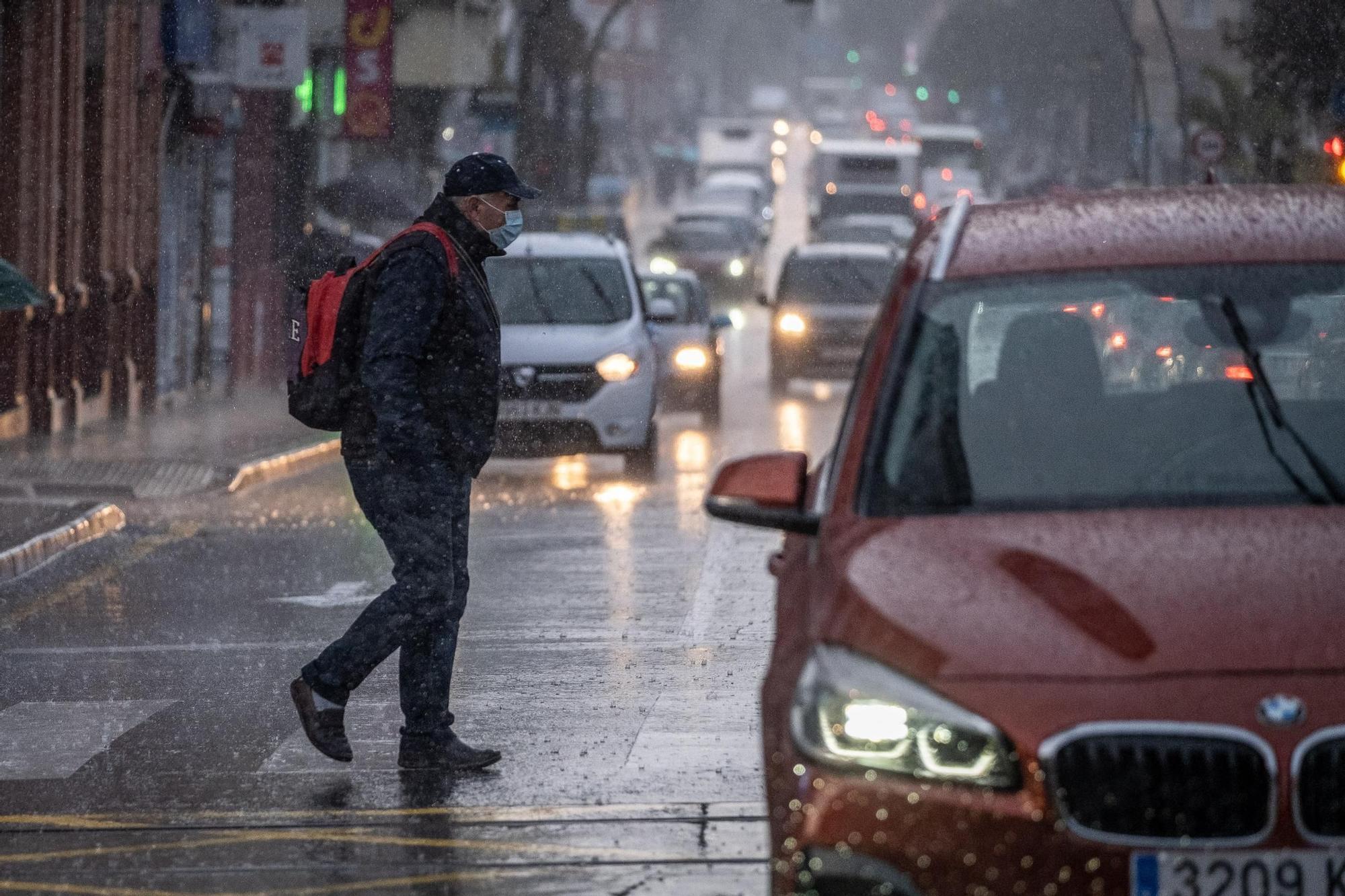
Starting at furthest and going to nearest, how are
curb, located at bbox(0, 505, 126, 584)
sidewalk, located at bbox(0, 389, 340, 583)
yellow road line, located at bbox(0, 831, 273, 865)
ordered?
1. sidewalk, located at bbox(0, 389, 340, 583)
2. curb, located at bbox(0, 505, 126, 584)
3. yellow road line, located at bbox(0, 831, 273, 865)

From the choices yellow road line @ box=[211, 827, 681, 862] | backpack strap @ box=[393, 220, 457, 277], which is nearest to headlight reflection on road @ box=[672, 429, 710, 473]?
backpack strap @ box=[393, 220, 457, 277]

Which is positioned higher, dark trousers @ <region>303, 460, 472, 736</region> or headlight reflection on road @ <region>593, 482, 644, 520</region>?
dark trousers @ <region>303, 460, 472, 736</region>

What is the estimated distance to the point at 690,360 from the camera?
25703 millimetres

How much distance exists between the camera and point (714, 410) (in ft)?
86.1

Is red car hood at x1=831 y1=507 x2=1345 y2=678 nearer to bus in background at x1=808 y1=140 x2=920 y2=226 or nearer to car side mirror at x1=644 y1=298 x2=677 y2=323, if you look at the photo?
car side mirror at x1=644 y1=298 x2=677 y2=323

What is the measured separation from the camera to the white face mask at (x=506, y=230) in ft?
26.6

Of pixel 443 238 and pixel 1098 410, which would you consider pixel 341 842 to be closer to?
pixel 443 238

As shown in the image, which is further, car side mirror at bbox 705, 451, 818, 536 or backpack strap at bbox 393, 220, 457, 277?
backpack strap at bbox 393, 220, 457, 277

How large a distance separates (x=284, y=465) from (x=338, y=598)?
335 inches

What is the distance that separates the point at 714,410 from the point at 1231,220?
20.2 metres

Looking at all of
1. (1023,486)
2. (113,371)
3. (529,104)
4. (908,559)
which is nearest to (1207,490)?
(1023,486)

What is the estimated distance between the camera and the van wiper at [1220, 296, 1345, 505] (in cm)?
533

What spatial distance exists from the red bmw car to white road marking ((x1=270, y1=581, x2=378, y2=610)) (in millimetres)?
6577

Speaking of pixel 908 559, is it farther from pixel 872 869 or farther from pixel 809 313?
pixel 809 313
